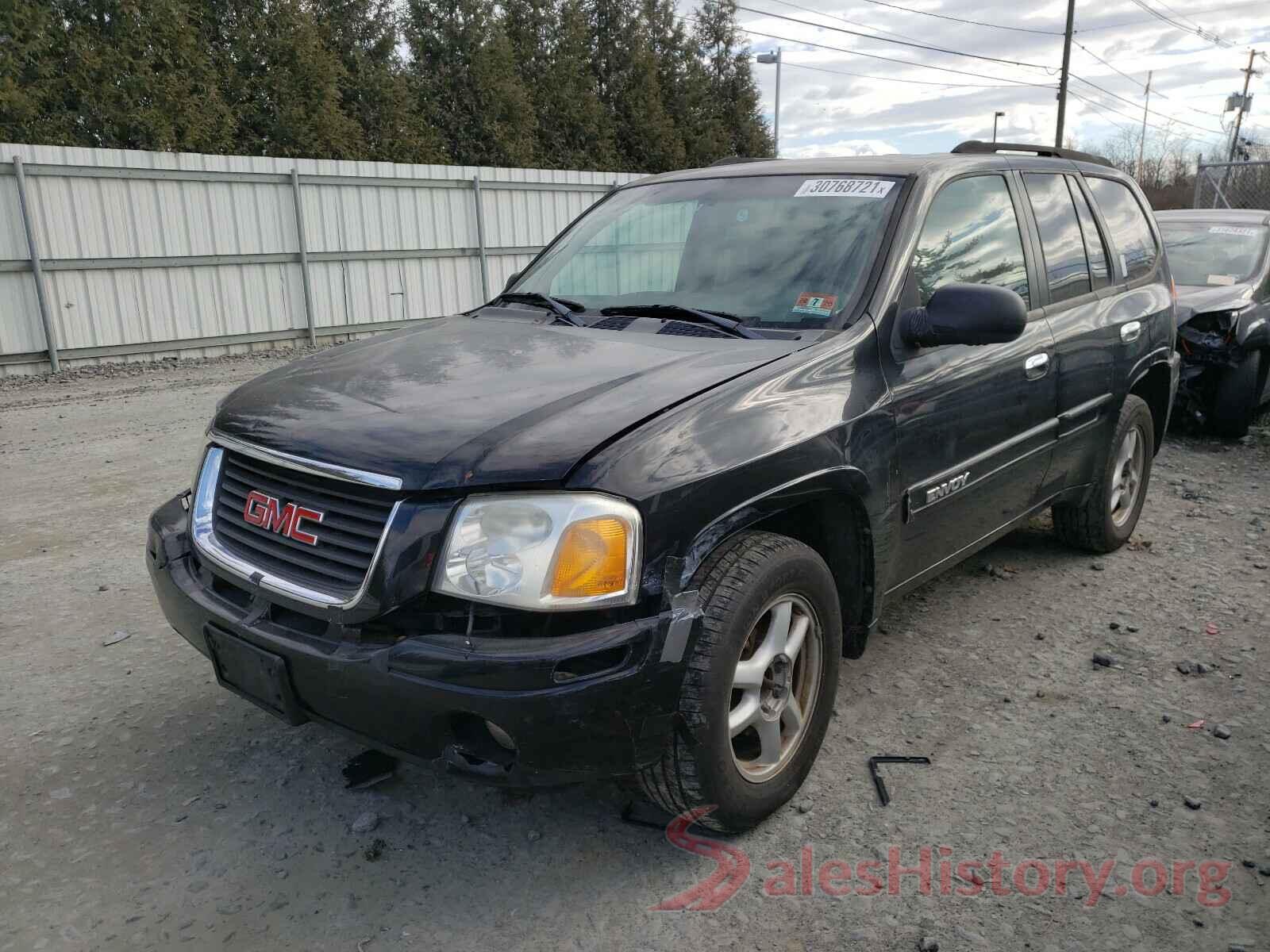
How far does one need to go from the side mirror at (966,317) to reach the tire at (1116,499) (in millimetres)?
1885

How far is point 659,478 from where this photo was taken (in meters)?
2.31

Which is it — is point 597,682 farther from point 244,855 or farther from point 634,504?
point 244,855

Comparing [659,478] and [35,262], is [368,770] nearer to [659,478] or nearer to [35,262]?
[659,478]

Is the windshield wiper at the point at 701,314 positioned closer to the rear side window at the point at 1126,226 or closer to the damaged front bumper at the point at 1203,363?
the rear side window at the point at 1126,226

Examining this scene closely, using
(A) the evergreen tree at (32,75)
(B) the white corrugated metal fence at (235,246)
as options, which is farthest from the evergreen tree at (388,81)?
(B) the white corrugated metal fence at (235,246)

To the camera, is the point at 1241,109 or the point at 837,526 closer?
the point at 837,526

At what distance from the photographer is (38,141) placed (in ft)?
42.3

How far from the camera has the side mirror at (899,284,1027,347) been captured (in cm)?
295

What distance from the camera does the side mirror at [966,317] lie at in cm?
295

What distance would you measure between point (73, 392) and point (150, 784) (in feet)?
28.0

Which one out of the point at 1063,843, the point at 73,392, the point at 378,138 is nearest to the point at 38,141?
the point at 73,392

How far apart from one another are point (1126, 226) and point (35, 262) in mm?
10881

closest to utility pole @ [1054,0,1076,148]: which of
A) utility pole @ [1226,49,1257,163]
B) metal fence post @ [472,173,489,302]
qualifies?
utility pole @ [1226,49,1257,163]

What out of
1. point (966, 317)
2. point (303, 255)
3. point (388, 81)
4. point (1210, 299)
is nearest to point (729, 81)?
point (388, 81)
